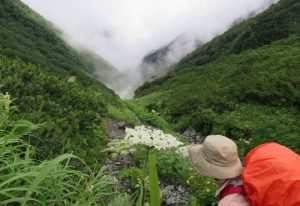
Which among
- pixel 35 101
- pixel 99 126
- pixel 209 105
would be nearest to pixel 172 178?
pixel 99 126

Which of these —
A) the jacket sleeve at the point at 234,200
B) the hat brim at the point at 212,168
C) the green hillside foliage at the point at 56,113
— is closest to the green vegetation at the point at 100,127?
the green hillside foliage at the point at 56,113

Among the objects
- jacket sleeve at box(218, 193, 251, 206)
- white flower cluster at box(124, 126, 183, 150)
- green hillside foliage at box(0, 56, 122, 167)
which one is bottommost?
jacket sleeve at box(218, 193, 251, 206)

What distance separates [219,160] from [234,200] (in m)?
0.42

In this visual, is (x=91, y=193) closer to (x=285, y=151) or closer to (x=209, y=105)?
(x=285, y=151)

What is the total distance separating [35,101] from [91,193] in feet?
13.7

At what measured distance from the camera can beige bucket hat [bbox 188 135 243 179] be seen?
337 centimetres

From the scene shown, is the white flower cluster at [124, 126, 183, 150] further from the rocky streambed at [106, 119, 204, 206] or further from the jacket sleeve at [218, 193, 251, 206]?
the jacket sleeve at [218, 193, 251, 206]

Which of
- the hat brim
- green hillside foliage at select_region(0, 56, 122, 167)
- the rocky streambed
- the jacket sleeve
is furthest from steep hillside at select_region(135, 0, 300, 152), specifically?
the jacket sleeve

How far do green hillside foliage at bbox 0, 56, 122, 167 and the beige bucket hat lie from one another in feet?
7.76

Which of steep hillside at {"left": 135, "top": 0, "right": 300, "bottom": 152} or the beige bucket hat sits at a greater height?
steep hillside at {"left": 135, "top": 0, "right": 300, "bottom": 152}

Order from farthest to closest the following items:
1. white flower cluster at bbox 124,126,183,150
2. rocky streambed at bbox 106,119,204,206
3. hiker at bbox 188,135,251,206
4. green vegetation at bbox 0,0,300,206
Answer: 1. rocky streambed at bbox 106,119,204,206
2. white flower cluster at bbox 124,126,183,150
3. hiker at bbox 188,135,251,206
4. green vegetation at bbox 0,0,300,206

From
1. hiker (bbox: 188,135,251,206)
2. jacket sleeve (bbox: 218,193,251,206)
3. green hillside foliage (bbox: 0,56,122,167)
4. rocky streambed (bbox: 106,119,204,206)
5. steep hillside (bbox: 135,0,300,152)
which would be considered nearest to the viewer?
jacket sleeve (bbox: 218,193,251,206)

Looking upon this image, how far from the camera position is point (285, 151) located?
10.2 feet

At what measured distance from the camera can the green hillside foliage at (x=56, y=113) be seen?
5.79 m
